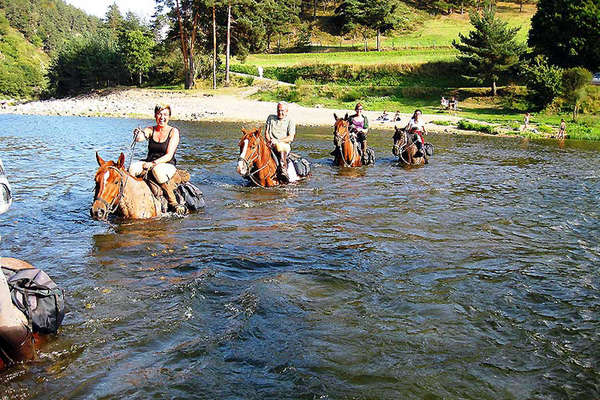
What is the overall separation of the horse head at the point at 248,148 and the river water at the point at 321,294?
0.84 m

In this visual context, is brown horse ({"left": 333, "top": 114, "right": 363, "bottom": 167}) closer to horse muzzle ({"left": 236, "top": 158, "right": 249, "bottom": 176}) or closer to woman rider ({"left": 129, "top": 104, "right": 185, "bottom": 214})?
horse muzzle ({"left": 236, "top": 158, "right": 249, "bottom": 176})

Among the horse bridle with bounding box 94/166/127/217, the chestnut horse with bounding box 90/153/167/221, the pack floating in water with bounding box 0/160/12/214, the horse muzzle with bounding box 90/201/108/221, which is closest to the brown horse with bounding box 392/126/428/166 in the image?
the chestnut horse with bounding box 90/153/167/221

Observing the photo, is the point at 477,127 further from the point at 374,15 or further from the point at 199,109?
the point at 374,15

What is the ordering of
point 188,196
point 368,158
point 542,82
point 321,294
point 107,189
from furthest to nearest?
point 542,82 < point 368,158 < point 188,196 < point 107,189 < point 321,294

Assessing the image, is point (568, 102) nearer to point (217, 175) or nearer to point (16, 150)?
point (217, 175)

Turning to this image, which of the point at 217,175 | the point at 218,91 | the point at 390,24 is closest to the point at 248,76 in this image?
the point at 218,91

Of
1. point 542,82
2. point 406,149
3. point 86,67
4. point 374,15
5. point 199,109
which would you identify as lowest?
point 406,149

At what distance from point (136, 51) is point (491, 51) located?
145 ft

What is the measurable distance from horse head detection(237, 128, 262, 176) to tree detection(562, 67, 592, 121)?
102ft

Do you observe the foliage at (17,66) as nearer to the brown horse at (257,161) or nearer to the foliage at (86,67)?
the foliage at (86,67)

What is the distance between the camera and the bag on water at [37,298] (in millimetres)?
4766

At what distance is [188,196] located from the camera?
10.7m

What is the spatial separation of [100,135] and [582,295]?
24.8m

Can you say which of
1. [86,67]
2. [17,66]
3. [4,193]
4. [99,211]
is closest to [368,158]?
[99,211]
